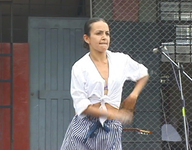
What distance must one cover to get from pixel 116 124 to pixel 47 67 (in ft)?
14.3

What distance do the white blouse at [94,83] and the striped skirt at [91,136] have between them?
0.37 ft

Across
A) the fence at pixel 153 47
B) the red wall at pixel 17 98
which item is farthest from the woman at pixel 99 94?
the red wall at pixel 17 98

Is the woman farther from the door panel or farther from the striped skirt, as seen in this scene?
Answer: the door panel

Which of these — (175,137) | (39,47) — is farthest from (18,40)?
(175,137)

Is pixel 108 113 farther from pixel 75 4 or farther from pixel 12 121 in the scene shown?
pixel 75 4

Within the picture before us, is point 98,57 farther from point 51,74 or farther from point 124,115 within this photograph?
point 51,74

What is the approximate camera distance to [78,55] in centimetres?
772

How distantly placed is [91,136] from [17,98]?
4.39 m

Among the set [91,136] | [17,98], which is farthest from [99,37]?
[17,98]

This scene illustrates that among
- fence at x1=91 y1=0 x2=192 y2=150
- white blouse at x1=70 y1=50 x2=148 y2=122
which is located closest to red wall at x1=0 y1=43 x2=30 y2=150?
fence at x1=91 y1=0 x2=192 y2=150

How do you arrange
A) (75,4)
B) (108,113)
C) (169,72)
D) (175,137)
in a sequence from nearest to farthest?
(108,113) → (175,137) → (169,72) → (75,4)

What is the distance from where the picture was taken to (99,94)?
3297 millimetres

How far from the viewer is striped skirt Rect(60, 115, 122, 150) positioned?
3359 millimetres

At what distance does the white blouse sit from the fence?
13.5ft
